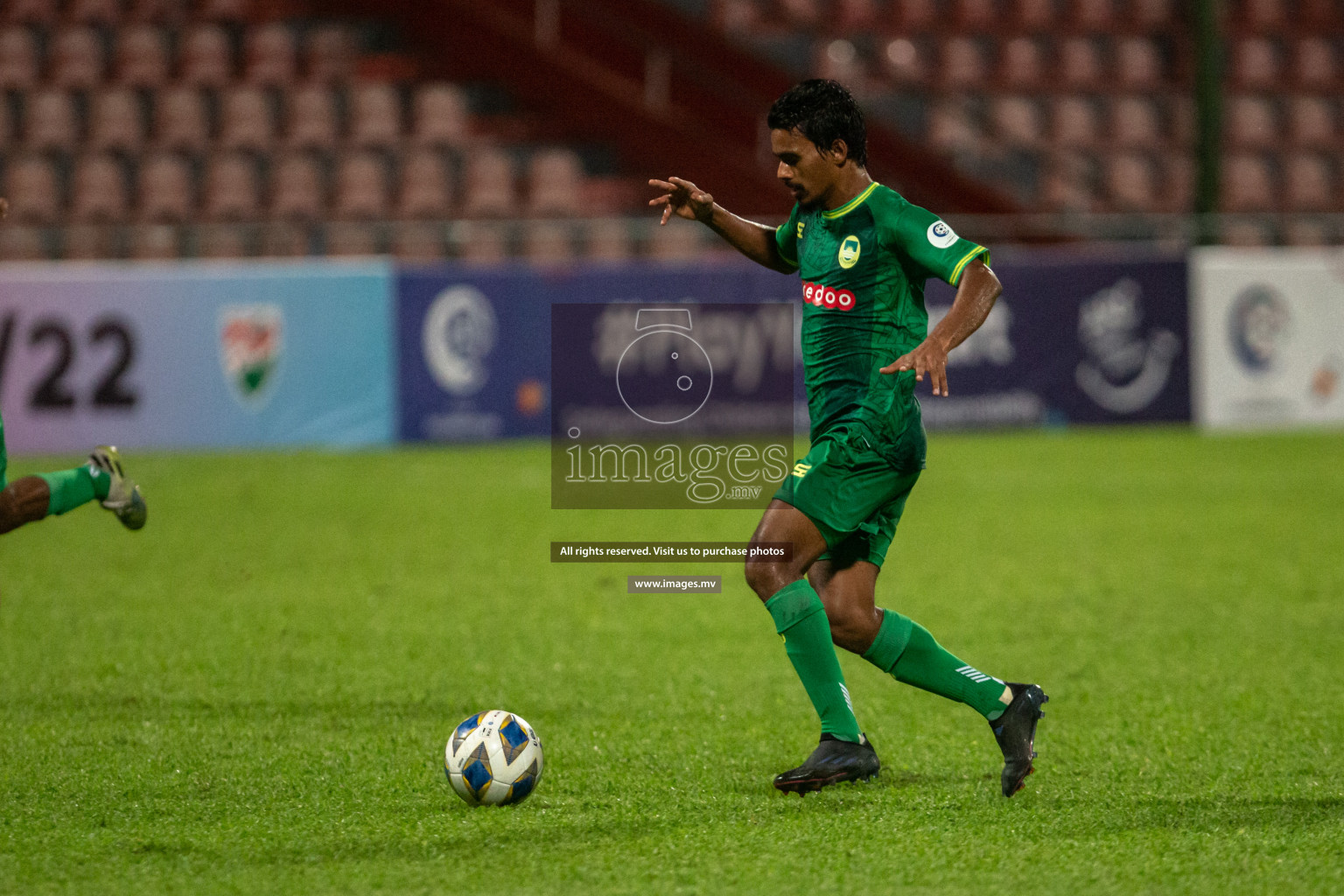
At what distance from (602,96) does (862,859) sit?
1641 centimetres

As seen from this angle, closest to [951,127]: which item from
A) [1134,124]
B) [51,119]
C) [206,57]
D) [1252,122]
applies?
[1134,124]

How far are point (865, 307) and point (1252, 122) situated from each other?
19.2 m

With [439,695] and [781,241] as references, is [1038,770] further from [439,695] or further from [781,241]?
[439,695]

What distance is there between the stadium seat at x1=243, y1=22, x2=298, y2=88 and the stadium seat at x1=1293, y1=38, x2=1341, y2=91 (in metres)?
13.6

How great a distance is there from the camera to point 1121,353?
15.9 metres

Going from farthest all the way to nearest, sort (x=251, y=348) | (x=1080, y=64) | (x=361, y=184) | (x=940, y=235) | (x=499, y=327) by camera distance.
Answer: (x=1080, y=64) → (x=361, y=184) → (x=499, y=327) → (x=251, y=348) → (x=940, y=235)

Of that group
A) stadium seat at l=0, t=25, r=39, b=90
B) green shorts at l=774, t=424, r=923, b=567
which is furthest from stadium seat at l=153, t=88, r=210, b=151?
green shorts at l=774, t=424, r=923, b=567

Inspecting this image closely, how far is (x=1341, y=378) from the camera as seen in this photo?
16000 millimetres

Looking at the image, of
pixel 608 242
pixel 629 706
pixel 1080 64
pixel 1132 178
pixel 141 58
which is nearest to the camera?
pixel 629 706

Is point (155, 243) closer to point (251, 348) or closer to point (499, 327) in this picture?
point (251, 348)

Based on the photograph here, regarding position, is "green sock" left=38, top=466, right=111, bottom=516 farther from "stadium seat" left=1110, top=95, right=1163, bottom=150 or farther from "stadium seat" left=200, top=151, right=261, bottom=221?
"stadium seat" left=1110, top=95, right=1163, bottom=150

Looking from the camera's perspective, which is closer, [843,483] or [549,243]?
[843,483]

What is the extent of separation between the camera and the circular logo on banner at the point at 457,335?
14609 millimetres

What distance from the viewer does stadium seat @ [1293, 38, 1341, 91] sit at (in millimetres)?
21906
